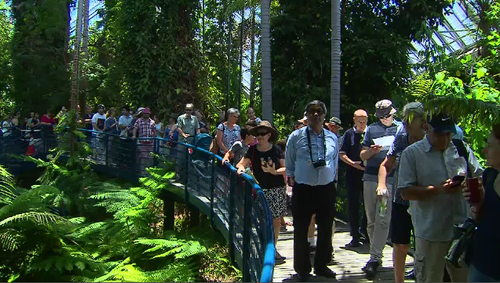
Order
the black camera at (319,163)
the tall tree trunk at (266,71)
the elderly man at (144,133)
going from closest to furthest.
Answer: the black camera at (319,163) → the tall tree trunk at (266,71) → the elderly man at (144,133)

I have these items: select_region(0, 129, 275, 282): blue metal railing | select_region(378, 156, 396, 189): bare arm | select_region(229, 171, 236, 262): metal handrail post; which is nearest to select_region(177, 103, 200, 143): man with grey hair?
select_region(0, 129, 275, 282): blue metal railing

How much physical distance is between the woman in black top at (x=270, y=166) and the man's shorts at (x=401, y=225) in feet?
5.88

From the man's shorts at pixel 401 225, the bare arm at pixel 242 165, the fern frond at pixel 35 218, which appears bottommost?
the fern frond at pixel 35 218

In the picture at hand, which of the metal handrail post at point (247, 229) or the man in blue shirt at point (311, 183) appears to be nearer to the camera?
the man in blue shirt at point (311, 183)

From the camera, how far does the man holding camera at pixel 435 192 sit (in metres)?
4.29

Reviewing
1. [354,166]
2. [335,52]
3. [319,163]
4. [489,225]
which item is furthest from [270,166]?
[335,52]

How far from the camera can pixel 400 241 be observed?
533cm

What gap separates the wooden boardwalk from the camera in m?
6.42

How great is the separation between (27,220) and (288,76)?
8156 millimetres

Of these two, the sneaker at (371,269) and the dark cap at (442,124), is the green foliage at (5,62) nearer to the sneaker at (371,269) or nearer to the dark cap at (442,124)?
the sneaker at (371,269)

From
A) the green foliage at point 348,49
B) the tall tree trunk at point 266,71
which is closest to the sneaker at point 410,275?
the tall tree trunk at point 266,71

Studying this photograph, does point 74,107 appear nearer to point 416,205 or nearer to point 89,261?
point 89,261

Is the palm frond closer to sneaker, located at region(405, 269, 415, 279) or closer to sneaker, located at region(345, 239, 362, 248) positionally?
sneaker, located at region(405, 269, 415, 279)

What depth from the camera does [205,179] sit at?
9.59 meters
